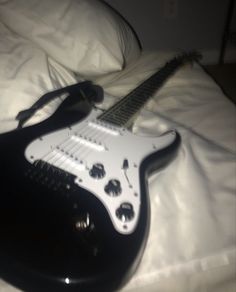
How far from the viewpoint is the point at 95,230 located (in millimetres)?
448

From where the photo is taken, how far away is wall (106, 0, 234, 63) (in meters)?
1.45

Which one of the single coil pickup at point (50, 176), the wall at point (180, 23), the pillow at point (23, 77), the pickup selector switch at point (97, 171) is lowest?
the wall at point (180, 23)

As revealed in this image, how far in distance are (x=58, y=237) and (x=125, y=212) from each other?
110 millimetres

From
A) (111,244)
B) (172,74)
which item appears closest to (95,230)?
(111,244)

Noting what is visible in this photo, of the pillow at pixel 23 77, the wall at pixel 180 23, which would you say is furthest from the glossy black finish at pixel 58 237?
the wall at pixel 180 23

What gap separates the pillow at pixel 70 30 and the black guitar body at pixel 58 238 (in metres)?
0.45

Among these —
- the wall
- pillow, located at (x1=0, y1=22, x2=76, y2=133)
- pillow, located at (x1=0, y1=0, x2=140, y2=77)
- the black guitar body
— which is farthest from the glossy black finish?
the wall

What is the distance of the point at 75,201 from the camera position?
1.60 feet

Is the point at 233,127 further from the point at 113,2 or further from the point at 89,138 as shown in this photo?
the point at 113,2

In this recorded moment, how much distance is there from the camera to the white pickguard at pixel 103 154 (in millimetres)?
512

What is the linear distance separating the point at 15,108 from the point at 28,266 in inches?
15.9

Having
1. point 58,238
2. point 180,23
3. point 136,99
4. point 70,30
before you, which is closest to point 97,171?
point 58,238

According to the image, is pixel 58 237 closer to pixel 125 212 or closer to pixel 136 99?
pixel 125 212

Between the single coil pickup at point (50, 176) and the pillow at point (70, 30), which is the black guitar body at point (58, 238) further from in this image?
the pillow at point (70, 30)
